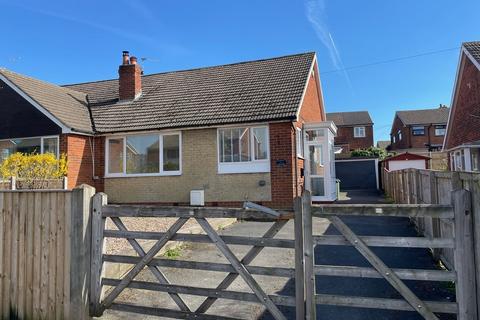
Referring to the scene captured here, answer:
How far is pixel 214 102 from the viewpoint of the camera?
15578 millimetres

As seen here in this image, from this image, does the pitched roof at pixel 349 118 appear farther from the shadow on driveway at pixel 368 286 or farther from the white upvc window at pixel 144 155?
the shadow on driveway at pixel 368 286

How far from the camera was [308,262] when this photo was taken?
3.82m

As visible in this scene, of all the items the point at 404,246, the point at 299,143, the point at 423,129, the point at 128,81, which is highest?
the point at 423,129

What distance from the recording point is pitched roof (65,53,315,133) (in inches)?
557

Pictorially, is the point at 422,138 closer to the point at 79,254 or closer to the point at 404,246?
the point at 404,246

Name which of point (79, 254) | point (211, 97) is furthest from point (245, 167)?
point (79, 254)

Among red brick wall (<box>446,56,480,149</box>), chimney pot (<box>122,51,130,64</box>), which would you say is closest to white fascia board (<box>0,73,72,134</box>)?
chimney pot (<box>122,51,130,64</box>)

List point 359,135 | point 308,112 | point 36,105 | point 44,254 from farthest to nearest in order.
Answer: point 359,135, point 308,112, point 36,105, point 44,254

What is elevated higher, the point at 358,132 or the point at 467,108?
the point at 358,132

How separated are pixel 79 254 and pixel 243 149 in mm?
9925

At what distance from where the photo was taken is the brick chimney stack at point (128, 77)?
1800 centimetres

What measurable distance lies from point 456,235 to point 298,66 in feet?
46.5

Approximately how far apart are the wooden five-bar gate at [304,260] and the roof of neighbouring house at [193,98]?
9330 mm

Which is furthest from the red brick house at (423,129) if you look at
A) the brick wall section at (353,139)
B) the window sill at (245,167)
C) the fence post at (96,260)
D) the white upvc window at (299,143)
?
the fence post at (96,260)
